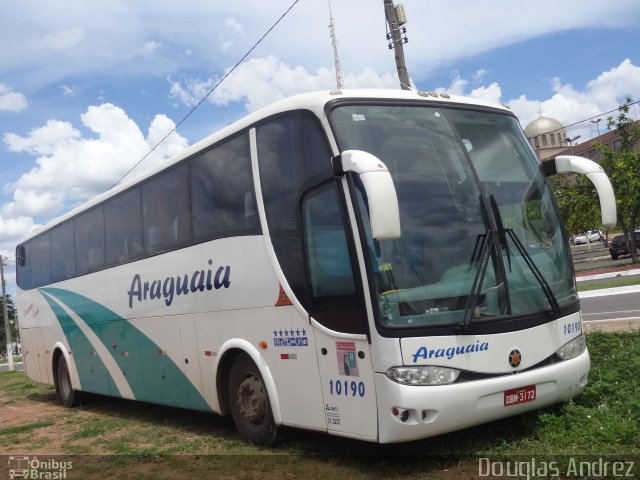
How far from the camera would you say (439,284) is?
5332 mm

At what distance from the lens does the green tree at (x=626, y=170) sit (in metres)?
30.6

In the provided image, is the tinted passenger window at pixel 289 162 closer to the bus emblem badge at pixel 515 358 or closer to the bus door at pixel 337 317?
the bus door at pixel 337 317

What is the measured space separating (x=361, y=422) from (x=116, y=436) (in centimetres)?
467

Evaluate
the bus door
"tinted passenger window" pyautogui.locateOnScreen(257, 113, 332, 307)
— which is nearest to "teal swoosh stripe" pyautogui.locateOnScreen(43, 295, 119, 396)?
"tinted passenger window" pyautogui.locateOnScreen(257, 113, 332, 307)

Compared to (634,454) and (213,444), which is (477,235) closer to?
(634,454)

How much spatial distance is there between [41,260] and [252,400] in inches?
341

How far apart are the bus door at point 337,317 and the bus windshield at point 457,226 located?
11.4 inches

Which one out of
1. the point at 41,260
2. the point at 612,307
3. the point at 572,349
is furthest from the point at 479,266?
the point at 612,307

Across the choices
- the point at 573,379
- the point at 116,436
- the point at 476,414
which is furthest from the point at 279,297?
the point at 116,436

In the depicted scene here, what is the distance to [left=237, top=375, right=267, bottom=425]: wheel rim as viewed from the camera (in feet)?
22.5

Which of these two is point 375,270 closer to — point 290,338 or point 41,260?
point 290,338

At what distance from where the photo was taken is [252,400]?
275 inches

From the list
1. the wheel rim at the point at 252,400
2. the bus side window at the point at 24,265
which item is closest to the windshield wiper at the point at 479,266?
the wheel rim at the point at 252,400

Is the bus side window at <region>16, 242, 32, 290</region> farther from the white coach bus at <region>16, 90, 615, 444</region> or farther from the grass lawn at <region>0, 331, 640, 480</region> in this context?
the white coach bus at <region>16, 90, 615, 444</region>
